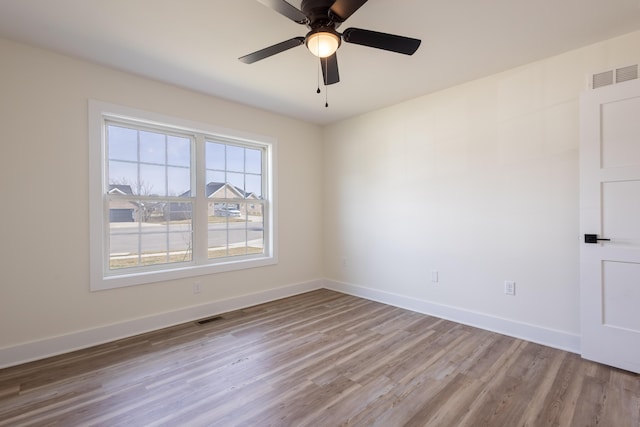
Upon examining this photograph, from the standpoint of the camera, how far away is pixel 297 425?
175cm

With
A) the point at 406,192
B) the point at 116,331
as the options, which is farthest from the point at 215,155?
the point at 406,192

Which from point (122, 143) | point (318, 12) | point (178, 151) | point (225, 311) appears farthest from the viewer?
point (225, 311)

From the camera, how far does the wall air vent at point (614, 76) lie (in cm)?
230

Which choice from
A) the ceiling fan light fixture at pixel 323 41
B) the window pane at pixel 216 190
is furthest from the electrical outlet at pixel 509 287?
the window pane at pixel 216 190

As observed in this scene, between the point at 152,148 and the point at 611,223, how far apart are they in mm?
4316

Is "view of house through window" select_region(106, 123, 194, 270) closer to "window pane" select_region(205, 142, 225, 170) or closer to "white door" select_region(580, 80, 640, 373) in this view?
"window pane" select_region(205, 142, 225, 170)

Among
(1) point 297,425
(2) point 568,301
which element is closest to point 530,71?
(2) point 568,301

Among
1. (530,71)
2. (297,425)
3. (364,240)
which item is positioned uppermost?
(530,71)

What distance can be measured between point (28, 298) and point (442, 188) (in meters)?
4.11

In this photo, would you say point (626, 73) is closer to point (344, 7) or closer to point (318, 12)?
point (344, 7)

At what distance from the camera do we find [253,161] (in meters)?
4.22

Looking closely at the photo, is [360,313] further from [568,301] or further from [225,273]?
[568,301]

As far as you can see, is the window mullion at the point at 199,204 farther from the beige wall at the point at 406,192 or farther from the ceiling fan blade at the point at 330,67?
the ceiling fan blade at the point at 330,67

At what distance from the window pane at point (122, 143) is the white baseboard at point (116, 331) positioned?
1.68m
